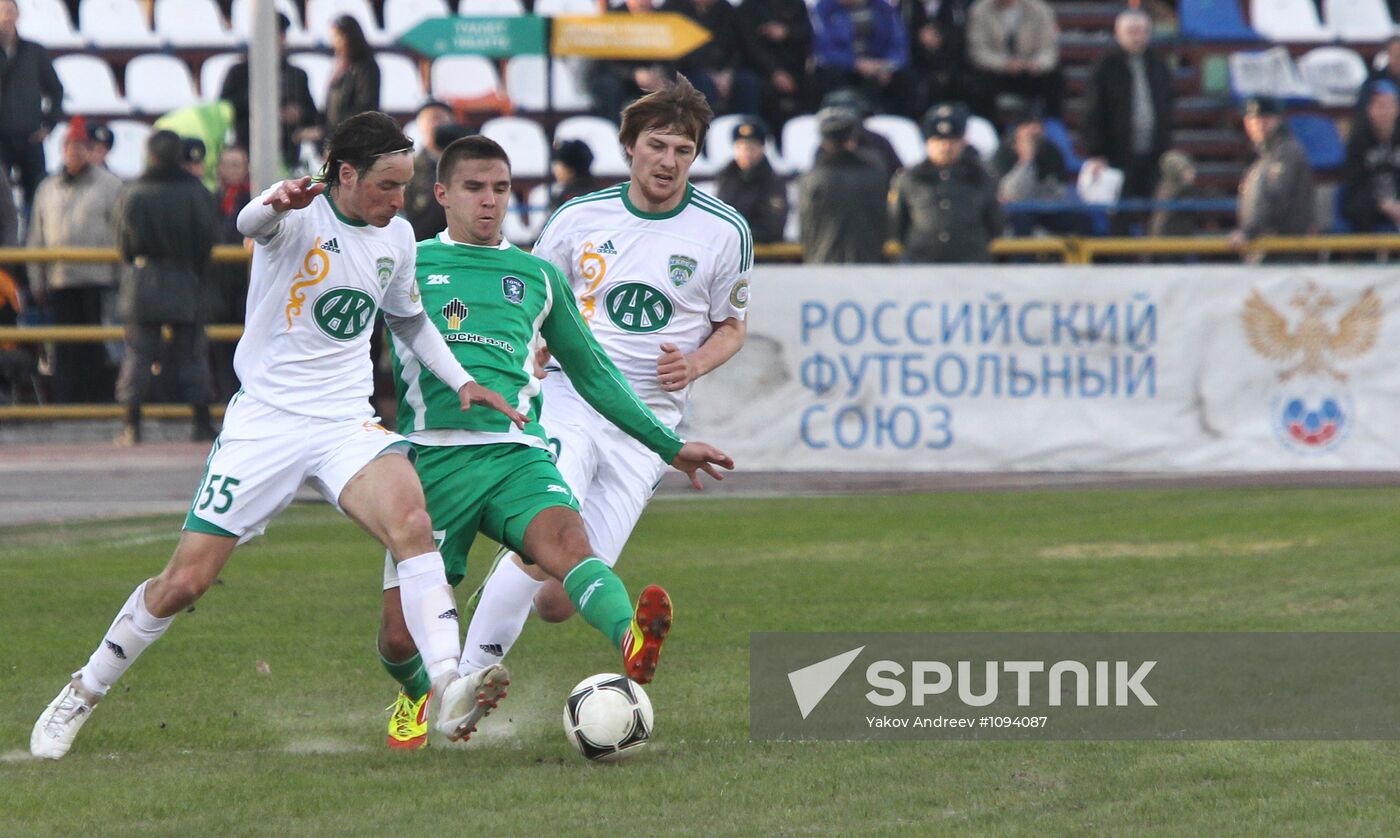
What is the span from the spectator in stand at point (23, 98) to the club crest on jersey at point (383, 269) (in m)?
11.6

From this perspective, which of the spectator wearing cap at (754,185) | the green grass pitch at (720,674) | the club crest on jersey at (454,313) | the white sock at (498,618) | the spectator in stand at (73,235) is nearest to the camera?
the green grass pitch at (720,674)

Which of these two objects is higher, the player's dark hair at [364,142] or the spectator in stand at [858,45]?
the spectator in stand at [858,45]

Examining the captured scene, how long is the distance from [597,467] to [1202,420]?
27.8 ft

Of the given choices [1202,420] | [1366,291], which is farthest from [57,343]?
[1366,291]

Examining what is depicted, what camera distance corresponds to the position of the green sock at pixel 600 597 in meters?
5.79

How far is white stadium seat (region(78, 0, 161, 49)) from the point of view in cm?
2138

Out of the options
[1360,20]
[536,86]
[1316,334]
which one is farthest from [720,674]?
[1360,20]

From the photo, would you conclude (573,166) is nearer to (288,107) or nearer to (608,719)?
(288,107)

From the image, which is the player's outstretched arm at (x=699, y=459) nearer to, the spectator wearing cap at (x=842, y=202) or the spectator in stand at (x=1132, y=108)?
the spectator wearing cap at (x=842, y=202)

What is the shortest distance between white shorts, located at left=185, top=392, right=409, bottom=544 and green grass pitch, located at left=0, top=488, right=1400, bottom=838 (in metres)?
0.72

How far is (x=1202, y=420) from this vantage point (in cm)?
1449

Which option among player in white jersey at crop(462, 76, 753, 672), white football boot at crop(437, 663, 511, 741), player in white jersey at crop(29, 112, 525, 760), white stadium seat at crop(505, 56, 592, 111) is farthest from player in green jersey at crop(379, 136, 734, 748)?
white stadium seat at crop(505, 56, 592, 111)

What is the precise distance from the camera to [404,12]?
21312 mm

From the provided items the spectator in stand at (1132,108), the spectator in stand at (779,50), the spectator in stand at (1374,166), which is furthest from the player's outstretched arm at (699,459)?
the spectator in stand at (779,50)
